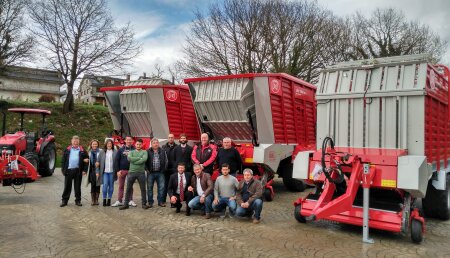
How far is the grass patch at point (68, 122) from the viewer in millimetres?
20541

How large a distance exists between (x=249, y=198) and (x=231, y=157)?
126 cm

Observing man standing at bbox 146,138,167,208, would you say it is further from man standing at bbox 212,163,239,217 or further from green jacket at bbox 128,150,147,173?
man standing at bbox 212,163,239,217

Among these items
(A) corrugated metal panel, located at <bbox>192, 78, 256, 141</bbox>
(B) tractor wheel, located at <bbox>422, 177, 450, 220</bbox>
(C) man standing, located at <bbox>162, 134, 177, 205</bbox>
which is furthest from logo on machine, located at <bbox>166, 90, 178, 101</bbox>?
(B) tractor wheel, located at <bbox>422, 177, 450, 220</bbox>

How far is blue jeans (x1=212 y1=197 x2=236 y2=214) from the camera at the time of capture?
6520 millimetres

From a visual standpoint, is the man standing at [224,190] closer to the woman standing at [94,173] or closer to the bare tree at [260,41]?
the woman standing at [94,173]

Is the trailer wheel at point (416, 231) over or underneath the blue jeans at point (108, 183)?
underneath

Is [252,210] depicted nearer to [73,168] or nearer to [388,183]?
[388,183]

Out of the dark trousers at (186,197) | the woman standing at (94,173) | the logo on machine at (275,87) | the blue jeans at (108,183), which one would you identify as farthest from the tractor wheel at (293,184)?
the woman standing at (94,173)

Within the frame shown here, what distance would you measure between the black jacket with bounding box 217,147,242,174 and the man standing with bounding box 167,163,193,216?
0.75 m

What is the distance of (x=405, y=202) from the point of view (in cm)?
530

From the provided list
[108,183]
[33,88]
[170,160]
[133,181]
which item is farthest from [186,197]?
[33,88]

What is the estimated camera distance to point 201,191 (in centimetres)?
698

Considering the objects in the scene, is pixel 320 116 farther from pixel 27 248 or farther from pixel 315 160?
pixel 27 248

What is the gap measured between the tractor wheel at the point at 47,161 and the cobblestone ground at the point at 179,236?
190 inches
